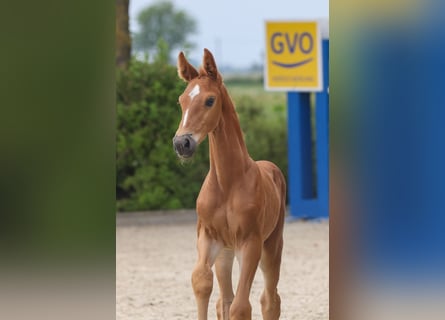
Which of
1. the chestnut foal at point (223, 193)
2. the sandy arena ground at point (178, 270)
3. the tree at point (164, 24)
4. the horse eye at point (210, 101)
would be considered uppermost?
the tree at point (164, 24)

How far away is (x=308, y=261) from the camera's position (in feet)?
33.4

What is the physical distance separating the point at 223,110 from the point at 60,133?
2.83 ft

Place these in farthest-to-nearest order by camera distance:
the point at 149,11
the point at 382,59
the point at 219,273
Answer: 1. the point at 149,11
2. the point at 219,273
3. the point at 382,59

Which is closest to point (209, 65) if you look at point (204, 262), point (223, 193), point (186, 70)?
point (186, 70)

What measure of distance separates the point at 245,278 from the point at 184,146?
78 cm

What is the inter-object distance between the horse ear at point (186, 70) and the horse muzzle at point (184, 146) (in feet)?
1.49

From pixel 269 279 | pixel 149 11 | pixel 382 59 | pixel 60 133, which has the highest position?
pixel 149 11

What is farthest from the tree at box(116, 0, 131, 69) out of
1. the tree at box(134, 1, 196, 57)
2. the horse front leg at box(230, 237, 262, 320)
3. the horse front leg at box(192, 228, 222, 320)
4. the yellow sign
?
the tree at box(134, 1, 196, 57)

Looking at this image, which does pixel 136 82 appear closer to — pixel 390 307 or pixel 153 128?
pixel 153 128

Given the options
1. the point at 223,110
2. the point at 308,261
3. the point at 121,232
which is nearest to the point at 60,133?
the point at 223,110

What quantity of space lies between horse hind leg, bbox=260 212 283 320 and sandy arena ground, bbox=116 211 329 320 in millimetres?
1984

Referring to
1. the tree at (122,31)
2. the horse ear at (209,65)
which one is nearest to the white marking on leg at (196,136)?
the horse ear at (209,65)

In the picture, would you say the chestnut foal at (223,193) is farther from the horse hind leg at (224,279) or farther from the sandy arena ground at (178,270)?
the sandy arena ground at (178,270)

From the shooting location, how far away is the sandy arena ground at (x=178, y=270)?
25.2 feet
